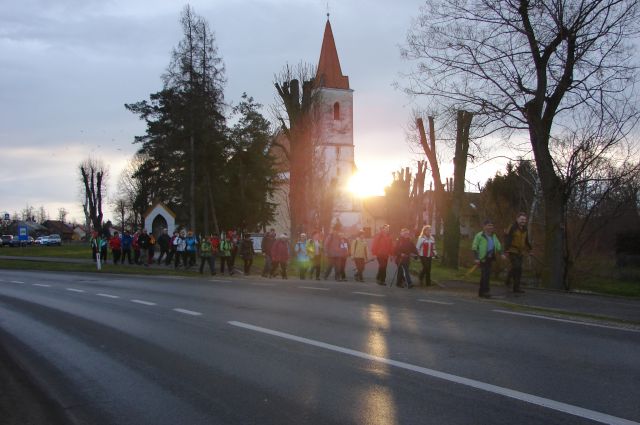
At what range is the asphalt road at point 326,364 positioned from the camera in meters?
5.35

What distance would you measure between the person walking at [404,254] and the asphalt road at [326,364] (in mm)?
5207

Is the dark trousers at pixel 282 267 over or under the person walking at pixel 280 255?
under

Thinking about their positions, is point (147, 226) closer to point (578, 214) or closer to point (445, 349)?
point (578, 214)

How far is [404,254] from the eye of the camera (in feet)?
58.5

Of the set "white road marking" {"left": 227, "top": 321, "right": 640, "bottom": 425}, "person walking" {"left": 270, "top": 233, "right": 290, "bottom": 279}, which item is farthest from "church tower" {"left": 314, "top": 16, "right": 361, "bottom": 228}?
"white road marking" {"left": 227, "top": 321, "right": 640, "bottom": 425}

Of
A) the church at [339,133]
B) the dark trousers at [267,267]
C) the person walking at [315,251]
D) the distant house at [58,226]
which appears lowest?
the dark trousers at [267,267]

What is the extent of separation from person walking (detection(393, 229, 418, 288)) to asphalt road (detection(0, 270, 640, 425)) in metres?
5.21

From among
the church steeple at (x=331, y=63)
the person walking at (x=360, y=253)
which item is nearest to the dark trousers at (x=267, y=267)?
the person walking at (x=360, y=253)

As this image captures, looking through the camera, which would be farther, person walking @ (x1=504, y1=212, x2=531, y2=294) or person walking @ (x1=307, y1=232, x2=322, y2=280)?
person walking @ (x1=307, y1=232, x2=322, y2=280)

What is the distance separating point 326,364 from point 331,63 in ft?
255

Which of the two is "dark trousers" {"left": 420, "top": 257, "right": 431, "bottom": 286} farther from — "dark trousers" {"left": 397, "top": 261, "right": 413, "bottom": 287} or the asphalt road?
the asphalt road

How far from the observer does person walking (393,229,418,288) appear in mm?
17797

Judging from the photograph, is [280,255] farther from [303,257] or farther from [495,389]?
[495,389]

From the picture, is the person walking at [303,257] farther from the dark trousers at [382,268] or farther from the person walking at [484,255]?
the person walking at [484,255]
